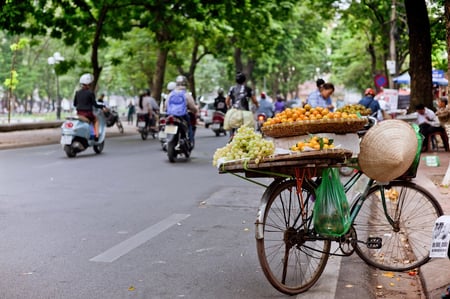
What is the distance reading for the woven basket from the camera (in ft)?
15.6

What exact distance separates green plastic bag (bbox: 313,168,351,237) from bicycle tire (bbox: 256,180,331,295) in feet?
0.30

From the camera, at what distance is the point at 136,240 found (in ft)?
20.8

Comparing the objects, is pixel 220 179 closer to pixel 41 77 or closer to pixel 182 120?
pixel 182 120


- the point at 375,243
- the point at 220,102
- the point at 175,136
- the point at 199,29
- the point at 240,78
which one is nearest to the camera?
the point at 375,243

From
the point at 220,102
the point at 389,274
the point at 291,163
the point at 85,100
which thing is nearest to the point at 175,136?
the point at 85,100

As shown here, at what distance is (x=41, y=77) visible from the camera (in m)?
70.3

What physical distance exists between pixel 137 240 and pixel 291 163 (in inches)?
96.1

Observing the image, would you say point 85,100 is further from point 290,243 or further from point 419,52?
point 290,243

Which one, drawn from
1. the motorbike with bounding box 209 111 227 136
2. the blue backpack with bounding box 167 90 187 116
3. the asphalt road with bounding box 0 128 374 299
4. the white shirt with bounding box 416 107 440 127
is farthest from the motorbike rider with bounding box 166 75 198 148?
the motorbike with bounding box 209 111 227 136

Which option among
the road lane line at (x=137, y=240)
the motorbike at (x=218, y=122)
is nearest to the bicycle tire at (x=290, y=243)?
the road lane line at (x=137, y=240)

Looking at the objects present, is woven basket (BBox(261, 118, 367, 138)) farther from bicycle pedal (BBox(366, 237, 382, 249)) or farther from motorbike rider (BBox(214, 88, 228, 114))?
motorbike rider (BBox(214, 88, 228, 114))

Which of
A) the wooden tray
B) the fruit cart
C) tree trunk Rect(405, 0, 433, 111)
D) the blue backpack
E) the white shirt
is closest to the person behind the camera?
the wooden tray

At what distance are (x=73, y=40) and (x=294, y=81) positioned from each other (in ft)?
140

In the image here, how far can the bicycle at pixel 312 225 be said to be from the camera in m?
4.59
